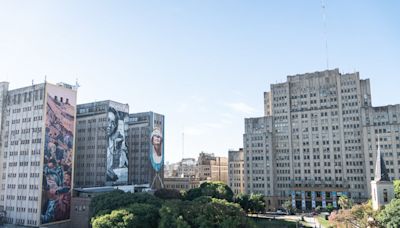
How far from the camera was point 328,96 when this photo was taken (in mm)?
170000

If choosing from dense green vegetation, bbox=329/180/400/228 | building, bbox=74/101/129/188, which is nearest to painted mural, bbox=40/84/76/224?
building, bbox=74/101/129/188

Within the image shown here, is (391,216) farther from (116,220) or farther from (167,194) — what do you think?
(167,194)

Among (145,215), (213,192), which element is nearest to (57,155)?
(145,215)

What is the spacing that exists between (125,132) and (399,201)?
11055 cm

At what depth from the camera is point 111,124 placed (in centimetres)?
14588

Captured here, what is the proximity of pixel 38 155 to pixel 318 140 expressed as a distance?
120947mm

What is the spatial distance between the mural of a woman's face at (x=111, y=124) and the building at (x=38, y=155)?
19074 millimetres

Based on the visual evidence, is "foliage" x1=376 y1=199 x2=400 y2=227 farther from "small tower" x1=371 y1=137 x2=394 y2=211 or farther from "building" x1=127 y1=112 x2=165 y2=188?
"building" x1=127 y1=112 x2=165 y2=188

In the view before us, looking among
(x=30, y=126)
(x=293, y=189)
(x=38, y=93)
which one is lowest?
(x=293, y=189)

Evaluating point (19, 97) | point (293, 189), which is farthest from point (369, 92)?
point (19, 97)

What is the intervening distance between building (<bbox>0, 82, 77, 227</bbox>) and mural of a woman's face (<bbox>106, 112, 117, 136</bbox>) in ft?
62.6

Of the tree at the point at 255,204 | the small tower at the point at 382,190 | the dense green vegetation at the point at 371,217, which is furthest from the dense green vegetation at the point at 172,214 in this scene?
the tree at the point at 255,204

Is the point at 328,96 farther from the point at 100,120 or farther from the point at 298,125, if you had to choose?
the point at 100,120

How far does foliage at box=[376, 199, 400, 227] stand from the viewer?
A: 6316 centimetres
